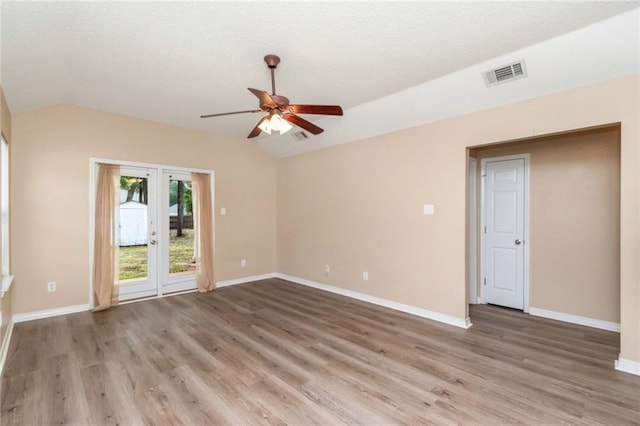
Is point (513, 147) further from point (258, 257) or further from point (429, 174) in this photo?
point (258, 257)

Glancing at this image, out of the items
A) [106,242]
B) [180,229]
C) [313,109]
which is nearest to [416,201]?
[313,109]

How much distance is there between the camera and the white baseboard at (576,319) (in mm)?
3366

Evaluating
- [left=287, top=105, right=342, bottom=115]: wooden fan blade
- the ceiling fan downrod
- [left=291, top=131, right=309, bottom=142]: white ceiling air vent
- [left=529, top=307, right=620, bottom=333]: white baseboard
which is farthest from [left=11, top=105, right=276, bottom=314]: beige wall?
[left=529, top=307, right=620, bottom=333]: white baseboard

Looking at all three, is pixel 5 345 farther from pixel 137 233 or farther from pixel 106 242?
pixel 137 233

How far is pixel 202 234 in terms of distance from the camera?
5.18 m

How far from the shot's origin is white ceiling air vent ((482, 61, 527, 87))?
2.74 metres

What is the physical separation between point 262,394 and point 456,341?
2.13m

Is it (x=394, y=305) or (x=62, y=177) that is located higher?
(x=62, y=177)

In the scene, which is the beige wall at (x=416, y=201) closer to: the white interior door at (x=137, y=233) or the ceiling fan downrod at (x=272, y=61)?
the ceiling fan downrod at (x=272, y=61)

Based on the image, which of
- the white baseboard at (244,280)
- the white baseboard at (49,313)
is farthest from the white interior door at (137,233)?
the white baseboard at (244,280)

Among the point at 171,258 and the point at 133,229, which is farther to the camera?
the point at 171,258

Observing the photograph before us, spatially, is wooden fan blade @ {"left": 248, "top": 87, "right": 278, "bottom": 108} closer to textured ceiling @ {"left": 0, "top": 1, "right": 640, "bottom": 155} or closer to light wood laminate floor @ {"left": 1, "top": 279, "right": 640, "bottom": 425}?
textured ceiling @ {"left": 0, "top": 1, "right": 640, "bottom": 155}

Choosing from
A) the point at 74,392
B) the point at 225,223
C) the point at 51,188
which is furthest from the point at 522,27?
the point at 51,188

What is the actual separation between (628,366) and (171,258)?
5.84 m
